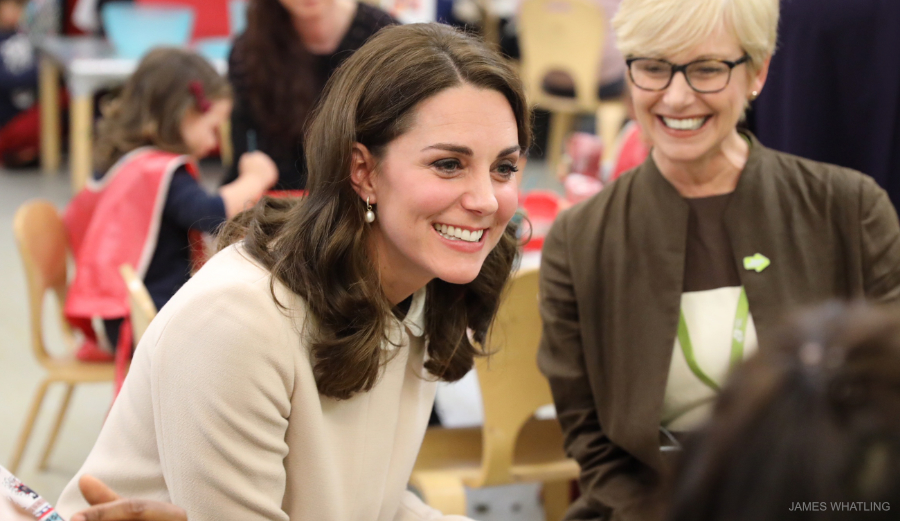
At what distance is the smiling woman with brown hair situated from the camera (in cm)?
120

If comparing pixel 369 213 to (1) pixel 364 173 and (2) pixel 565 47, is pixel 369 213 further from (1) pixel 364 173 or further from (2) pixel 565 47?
(2) pixel 565 47

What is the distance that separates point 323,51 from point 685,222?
1649mm

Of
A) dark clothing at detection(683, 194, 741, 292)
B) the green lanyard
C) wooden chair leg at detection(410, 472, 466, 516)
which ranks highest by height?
dark clothing at detection(683, 194, 741, 292)

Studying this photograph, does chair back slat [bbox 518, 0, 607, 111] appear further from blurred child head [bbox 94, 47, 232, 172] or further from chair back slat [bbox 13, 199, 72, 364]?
chair back slat [bbox 13, 199, 72, 364]

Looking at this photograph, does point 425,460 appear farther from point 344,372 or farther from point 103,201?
point 103,201

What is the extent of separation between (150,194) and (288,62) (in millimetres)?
599

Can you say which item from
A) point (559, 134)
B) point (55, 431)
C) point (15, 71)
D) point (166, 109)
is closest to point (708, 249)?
point (166, 109)

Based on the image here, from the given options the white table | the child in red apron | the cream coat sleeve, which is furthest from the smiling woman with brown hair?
the white table

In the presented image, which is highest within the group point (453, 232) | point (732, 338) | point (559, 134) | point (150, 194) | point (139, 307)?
point (453, 232)

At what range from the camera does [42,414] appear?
3273 millimetres

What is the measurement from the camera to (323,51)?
2.96 meters

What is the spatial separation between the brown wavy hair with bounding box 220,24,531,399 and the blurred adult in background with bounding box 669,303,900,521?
0.73 m

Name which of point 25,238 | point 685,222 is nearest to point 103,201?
point 25,238

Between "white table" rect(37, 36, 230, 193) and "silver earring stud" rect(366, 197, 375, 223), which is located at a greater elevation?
"silver earring stud" rect(366, 197, 375, 223)
